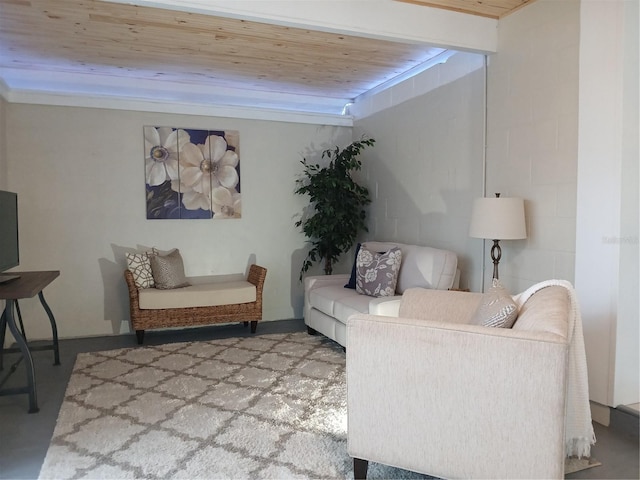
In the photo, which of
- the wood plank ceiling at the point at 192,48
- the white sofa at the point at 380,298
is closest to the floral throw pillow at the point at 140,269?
the white sofa at the point at 380,298

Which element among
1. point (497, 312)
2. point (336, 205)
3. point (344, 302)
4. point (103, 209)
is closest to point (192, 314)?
point (103, 209)

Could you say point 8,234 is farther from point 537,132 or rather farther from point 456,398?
point 537,132

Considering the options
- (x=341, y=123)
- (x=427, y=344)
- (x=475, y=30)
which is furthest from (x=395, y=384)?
(x=341, y=123)

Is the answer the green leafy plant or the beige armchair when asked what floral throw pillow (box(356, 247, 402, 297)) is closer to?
the green leafy plant

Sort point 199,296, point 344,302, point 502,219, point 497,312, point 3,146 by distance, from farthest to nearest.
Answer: point 199,296
point 3,146
point 344,302
point 502,219
point 497,312

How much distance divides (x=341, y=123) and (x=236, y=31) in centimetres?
222

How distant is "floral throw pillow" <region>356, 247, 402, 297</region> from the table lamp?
0.90 metres

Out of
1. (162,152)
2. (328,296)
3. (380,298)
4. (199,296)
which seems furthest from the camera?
(162,152)

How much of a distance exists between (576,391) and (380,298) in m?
1.72

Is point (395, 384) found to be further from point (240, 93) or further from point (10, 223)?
point (240, 93)

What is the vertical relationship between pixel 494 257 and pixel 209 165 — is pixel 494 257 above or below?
below

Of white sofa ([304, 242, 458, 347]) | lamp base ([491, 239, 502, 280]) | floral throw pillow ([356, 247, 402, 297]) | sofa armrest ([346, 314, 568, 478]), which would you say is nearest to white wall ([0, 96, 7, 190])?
white sofa ([304, 242, 458, 347])

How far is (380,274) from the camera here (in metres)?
3.96

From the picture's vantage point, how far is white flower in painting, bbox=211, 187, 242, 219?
514 cm
